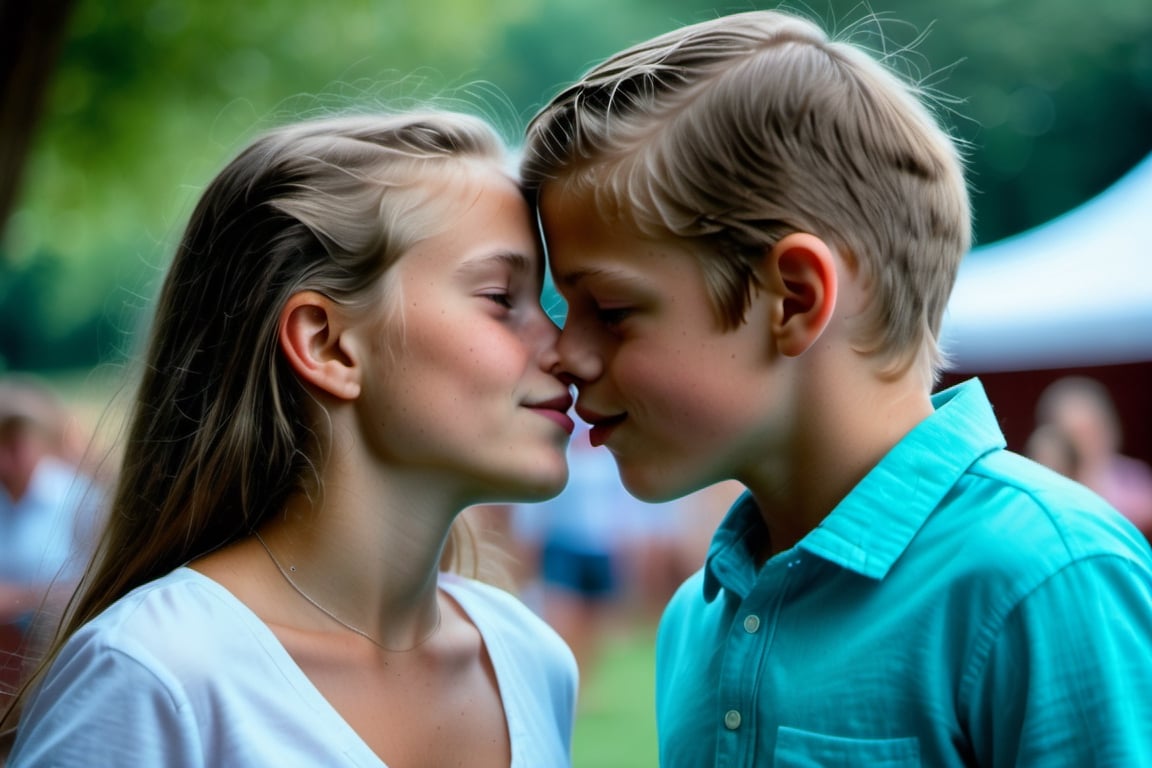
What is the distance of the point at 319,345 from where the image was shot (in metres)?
2.06

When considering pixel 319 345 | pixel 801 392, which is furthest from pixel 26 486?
pixel 801 392

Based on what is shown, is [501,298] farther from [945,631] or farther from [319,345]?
[945,631]

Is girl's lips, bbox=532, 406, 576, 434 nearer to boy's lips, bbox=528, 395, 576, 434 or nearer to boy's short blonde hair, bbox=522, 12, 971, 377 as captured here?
boy's lips, bbox=528, 395, 576, 434

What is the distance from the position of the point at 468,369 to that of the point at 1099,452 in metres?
6.09

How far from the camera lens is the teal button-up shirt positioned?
1558mm

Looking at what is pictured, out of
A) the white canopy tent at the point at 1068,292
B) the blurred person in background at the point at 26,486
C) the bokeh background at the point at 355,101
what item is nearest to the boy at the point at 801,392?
the bokeh background at the point at 355,101

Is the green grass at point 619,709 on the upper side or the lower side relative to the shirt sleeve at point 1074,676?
lower

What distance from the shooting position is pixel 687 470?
1984mm

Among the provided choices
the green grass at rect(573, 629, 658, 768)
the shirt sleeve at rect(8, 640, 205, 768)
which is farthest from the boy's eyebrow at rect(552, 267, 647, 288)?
the green grass at rect(573, 629, 658, 768)

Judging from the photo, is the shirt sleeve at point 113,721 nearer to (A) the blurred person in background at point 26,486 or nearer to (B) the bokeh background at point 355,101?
(B) the bokeh background at point 355,101

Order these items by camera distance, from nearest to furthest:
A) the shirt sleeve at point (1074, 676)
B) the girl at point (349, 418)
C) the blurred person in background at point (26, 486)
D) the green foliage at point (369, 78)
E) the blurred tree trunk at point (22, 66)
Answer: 1. the shirt sleeve at point (1074, 676)
2. the girl at point (349, 418)
3. the blurred tree trunk at point (22, 66)
4. the blurred person in background at point (26, 486)
5. the green foliage at point (369, 78)

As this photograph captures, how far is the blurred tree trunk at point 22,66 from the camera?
16.2 ft

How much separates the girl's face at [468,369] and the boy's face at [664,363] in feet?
0.37

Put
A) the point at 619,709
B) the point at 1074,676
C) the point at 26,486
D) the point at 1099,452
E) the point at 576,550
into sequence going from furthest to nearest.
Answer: the point at 619,709 < the point at 576,550 < the point at 1099,452 < the point at 26,486 < the point at 1074,676
